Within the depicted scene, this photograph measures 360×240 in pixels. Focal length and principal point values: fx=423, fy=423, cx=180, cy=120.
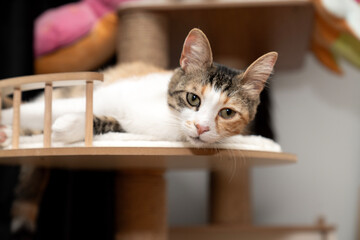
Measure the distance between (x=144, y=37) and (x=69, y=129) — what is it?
661 millimetres

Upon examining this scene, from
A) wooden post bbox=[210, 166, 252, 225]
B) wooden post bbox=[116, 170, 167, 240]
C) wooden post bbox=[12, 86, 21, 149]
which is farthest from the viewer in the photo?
wooden post bbox=[210, 166, 252, 225]

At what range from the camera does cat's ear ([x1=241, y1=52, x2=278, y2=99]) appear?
929mm

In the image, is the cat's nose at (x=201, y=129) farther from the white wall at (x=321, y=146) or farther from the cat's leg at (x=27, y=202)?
the white wall at (x=321, y=146)

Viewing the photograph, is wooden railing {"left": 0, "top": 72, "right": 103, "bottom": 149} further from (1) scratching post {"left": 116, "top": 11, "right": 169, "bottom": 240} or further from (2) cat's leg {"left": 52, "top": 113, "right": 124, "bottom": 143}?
(1) scratching post {"left": 116, "top": 11, "right": 169, "bottom": 240}

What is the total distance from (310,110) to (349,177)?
399mm

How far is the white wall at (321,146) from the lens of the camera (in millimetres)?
2189

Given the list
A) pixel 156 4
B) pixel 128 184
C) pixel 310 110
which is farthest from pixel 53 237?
pixel 310 110

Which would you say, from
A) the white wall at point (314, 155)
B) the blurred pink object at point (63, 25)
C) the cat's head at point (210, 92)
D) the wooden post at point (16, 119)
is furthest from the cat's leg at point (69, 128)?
the white wall at point (314, 155)

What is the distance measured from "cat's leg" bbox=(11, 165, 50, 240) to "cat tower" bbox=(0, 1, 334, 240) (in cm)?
13

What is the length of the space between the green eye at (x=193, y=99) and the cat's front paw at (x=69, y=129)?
0.25 m

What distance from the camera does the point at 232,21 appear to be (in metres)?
1.61

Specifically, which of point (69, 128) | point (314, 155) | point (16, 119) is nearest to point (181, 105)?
point (69, 128)

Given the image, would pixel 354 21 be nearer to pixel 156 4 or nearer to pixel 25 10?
pixel 156 4

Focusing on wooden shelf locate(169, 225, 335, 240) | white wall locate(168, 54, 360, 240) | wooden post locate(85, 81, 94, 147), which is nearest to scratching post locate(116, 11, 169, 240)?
wooden shelf locate(169, 225, 335, 240)
